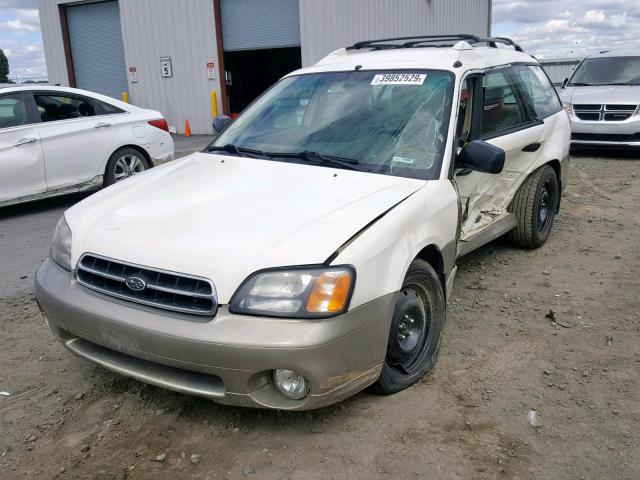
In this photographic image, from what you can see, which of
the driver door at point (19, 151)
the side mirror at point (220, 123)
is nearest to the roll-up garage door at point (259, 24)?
the driver door at point (19, 151)

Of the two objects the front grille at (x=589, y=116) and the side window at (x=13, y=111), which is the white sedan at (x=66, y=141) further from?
the front grille at (x=589, y=116)

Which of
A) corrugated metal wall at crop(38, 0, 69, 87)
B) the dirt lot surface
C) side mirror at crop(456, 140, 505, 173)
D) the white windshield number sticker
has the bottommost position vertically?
the dirt lot surface

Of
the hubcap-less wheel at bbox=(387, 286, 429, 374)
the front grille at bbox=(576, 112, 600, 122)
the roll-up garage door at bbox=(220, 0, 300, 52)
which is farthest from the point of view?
the roll-up garage door at bbox=(220, 0, 300, 52)

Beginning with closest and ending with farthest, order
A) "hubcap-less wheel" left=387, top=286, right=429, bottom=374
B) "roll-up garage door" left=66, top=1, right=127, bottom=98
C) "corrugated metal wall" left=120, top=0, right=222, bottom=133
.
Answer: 1. "hubcap-less wheel" left=387, top=286, right=429, bottom=374
2. "corrugated metal wall" left=120, top=0, right=222, bottom=133
3. "roll-up garage door" left=66, top=1, right=127, bottom=98

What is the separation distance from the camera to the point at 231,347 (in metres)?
2.59

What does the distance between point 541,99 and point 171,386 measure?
4.41m

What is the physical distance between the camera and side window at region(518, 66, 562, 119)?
5410 mm

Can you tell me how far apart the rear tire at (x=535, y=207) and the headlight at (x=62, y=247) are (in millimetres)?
3672

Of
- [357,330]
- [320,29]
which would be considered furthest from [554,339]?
[320,29]

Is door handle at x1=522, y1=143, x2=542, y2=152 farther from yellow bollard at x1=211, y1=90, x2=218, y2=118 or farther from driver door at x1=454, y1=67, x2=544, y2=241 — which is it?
yellow bollard at x1=211, y1=90, x2=218, y2=118

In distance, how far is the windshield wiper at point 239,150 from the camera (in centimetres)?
394

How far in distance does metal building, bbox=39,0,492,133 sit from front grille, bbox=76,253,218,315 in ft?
40.7

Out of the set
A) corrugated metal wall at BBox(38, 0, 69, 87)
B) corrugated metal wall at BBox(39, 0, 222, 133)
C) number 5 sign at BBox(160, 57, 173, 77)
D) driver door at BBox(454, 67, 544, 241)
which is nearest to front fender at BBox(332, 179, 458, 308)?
driver door at BBox(454, 67, 544, 241)

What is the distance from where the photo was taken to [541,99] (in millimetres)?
5707
